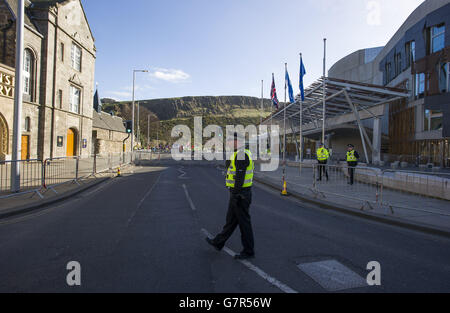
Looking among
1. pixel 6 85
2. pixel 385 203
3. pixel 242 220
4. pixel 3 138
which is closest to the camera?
pixel 242 220

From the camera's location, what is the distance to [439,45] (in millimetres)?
22750

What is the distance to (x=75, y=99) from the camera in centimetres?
2717

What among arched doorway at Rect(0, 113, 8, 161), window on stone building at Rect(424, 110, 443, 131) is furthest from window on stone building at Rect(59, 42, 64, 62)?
window on stone building at Rect(424, 110, 443, 131)

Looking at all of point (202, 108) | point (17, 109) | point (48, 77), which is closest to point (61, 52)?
point (48, 77)

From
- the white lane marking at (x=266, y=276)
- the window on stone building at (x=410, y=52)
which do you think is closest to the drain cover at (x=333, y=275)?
the white lane marking at (x=266, y=276)

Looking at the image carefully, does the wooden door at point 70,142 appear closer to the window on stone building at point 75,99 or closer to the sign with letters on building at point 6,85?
the window on stone building at point 75,99

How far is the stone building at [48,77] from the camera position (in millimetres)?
19484

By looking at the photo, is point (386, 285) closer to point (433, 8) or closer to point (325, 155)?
point (325, 155)

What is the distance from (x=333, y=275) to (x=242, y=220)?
148cm

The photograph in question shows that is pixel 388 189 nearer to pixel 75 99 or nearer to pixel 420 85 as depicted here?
pixel 420 85

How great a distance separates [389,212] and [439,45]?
23.4 meters

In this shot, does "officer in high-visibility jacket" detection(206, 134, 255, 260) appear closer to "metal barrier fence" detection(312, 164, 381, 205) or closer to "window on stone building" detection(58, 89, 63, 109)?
"metal barrier fence" detection(312, 164, 381, 205)
